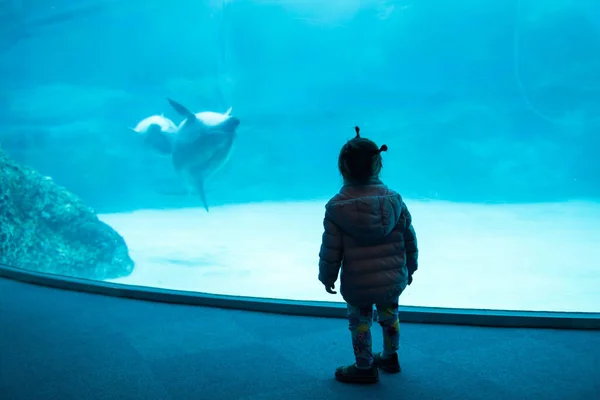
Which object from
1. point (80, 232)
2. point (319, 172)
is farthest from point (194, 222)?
point (319, 172)

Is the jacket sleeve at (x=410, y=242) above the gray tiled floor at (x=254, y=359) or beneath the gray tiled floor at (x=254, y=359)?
above

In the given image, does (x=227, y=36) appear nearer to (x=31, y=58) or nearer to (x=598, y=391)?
(x=31, y=58)

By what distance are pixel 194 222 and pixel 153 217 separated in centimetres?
296

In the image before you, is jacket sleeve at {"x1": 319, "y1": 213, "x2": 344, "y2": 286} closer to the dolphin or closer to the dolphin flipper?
the dolphin

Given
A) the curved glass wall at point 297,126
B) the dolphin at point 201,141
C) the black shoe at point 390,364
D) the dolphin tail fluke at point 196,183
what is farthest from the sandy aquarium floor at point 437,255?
the black shoe at point 390,364

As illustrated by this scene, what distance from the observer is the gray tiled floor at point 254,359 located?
146cm

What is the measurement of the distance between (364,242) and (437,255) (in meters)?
10.2

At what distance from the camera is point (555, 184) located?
915 inches

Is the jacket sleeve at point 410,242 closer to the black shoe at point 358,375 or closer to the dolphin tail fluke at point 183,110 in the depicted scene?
the black shoe at point 358,375

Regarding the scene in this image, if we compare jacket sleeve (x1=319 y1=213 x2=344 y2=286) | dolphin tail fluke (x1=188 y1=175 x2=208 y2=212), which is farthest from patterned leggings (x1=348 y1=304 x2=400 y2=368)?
dolphin tail fluke (x1=188 y1=175 x2=208 y2=212)

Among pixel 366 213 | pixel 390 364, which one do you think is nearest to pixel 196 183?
pixel 390 364

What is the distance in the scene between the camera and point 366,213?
4.47 feet

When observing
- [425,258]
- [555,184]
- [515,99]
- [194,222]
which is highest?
[515,99]

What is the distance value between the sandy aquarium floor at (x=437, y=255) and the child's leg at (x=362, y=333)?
3841 mm
